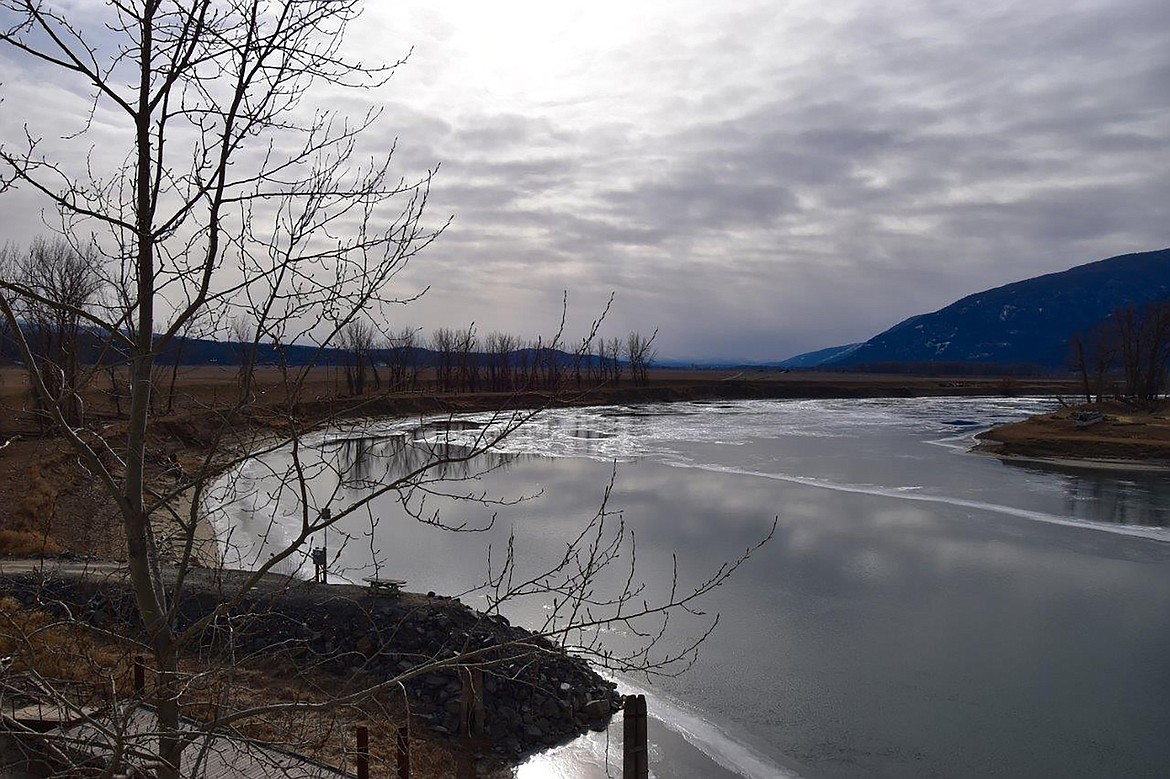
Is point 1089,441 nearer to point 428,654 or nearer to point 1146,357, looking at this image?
point 1146,357

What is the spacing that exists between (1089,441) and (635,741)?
114 feet

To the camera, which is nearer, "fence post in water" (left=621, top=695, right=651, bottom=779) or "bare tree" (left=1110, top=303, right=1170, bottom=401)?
"fence post in water" (left=621, top=695, right=651, bottom=779)

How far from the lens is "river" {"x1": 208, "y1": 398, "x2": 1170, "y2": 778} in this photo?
8578 mm

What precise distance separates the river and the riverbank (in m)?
2.97

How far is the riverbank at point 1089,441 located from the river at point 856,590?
297cm

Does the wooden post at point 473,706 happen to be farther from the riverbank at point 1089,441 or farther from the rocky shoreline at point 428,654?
the riverbank at point 1089,441

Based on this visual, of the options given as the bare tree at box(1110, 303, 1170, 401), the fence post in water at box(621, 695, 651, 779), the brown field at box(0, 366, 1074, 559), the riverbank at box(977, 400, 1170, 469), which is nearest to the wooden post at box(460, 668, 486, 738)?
the fence post in water at box(621, 695, 651, 779)

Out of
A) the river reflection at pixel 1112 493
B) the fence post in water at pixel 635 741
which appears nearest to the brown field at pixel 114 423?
the fence post in water at pixel 635 741

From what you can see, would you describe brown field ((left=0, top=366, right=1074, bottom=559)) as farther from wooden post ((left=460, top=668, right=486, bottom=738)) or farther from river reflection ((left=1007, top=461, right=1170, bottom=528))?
river reflection ((left=1007, top=461, right=1170, bottom=528))

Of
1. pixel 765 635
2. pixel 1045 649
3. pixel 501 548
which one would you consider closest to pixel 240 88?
pixel 765 635

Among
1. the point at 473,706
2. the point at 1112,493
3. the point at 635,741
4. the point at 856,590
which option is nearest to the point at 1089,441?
the point at 1112,493

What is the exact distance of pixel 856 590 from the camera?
14273 millimetres

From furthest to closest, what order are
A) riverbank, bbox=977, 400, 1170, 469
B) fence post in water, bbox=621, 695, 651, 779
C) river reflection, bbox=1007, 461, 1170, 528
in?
riverbank, bbox=977, 400, 1170, 469
river reflection, bbox=1007, 461, 1170, 528
fence post in water, bbox=621, 695, 651, 779

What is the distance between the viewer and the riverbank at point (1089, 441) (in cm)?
3300
